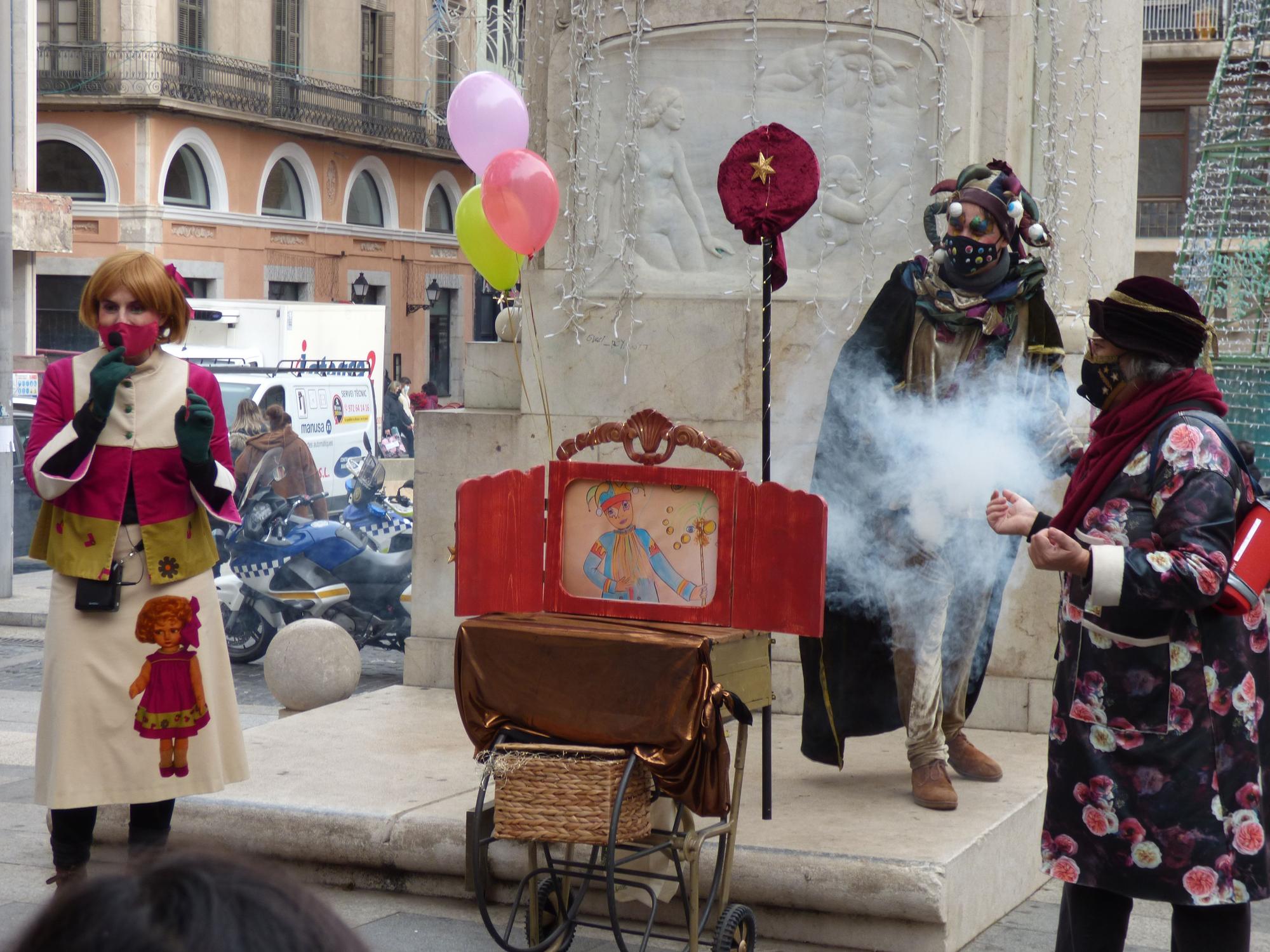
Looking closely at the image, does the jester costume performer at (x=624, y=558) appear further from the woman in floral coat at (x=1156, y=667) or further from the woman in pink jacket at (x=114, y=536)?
the woman in floral coat at (x=1156, y=667)

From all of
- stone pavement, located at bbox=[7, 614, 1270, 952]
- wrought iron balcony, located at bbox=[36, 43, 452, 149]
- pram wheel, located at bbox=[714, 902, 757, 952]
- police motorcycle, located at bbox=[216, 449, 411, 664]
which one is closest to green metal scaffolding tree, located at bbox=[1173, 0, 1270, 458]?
police motorcycle, located at bbox=[216, 449, 411, 664]

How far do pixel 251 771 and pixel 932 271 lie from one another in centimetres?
260

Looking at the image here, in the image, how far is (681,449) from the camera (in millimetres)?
6449

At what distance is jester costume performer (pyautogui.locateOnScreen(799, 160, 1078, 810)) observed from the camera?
183 inches

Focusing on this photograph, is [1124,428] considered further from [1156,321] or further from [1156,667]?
[1156,667]

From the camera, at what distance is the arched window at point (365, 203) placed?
3766 centimetres

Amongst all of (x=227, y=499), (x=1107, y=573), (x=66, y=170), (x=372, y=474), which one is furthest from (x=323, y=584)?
(x=66, y=170)

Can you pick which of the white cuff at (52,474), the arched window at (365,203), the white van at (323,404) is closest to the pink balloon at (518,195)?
the white cuff at (52,474)

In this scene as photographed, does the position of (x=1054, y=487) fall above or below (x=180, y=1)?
below

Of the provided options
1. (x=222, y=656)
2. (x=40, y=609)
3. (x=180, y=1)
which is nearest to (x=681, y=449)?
(x=222, y=656)

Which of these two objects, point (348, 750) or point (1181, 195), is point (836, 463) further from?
point (1181, 195)

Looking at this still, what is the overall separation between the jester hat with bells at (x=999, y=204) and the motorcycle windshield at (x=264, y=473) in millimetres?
6927

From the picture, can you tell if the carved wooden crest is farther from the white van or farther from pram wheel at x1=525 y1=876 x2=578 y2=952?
the white van

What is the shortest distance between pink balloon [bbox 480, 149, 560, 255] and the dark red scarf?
2405 mm
